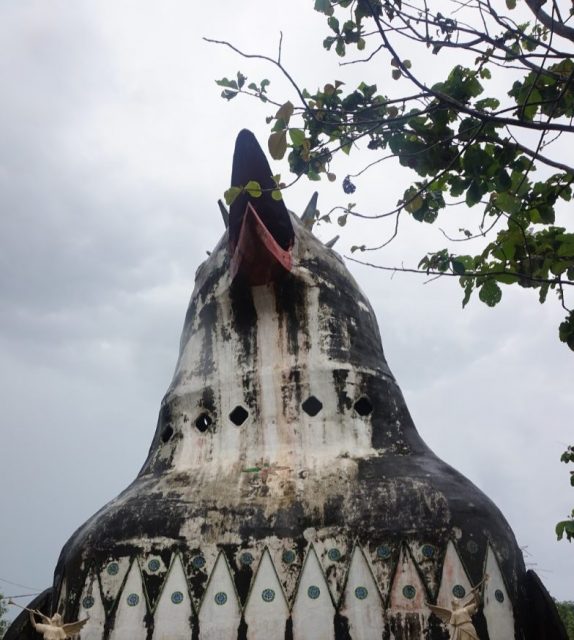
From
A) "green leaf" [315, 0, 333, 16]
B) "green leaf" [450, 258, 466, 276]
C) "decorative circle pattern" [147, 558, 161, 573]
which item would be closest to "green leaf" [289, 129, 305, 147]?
"green leaf" [315, 0, 333, 16]

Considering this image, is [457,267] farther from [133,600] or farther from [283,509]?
[133,600]

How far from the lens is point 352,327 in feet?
27.0

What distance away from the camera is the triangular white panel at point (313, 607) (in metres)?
5.98

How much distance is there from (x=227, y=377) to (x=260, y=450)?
102 centimetres

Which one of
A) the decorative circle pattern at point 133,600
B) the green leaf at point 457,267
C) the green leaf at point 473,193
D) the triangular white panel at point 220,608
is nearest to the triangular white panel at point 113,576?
the decorative circle pattern at point 133,600

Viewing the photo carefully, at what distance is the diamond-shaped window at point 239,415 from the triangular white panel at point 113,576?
1842 mm

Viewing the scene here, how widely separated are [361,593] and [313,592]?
42 cm

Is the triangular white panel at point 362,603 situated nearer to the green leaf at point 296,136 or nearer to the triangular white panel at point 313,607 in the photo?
the triangular white panel at point 313,607

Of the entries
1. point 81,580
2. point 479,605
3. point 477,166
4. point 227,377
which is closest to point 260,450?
point 227,377

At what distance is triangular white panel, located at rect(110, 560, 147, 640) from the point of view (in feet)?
20.2

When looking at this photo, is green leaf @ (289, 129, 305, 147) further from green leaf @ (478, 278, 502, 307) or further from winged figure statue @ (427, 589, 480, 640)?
winged figure statue @ (427, 589, 480, 640)

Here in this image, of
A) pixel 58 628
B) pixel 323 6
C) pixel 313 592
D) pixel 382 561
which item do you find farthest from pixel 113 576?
pixel 323 6

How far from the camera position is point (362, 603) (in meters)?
6.05

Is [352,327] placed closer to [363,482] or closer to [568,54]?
[363,482]
